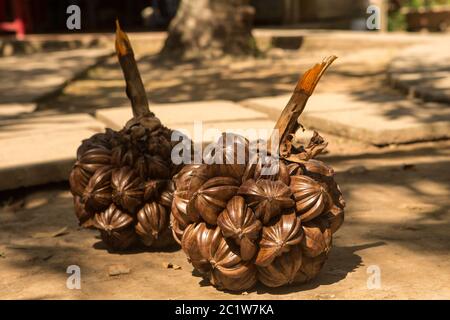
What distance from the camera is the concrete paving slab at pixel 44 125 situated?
18.1ft

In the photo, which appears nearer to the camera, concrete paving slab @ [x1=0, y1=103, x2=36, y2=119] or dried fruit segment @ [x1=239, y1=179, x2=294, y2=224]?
dried fruit segment @ [x1=239, y1=179, x2=294, y2=224]

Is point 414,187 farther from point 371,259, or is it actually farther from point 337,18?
point 337,18

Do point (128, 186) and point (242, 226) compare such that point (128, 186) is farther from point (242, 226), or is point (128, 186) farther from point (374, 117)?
point (374, 117)

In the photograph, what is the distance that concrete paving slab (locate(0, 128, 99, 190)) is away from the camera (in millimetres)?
4352

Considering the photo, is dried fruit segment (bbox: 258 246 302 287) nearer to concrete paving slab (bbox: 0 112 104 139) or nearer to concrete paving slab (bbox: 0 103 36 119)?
concrete paving slab (bbox: 0 112 104 139)

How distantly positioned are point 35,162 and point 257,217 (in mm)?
2078

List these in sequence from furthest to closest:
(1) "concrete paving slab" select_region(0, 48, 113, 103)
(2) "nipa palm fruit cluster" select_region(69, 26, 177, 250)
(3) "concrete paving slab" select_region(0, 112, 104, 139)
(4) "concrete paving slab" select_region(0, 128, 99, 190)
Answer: (1) "concrete paving slab" select_region(0, 48, 113, 103), (3) "concrete paving slab" select_region(0, 112, 104, 139), (4) "concrete paving slab" select_region(0, 128, 99, 190), (2) "nipa palm fruit cluster" select_region(69, 26, 177, 250)

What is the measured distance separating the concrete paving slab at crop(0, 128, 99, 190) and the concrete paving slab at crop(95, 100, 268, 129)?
2.17 ft

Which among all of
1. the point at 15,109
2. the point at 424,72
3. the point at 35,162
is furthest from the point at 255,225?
the point at 424,72

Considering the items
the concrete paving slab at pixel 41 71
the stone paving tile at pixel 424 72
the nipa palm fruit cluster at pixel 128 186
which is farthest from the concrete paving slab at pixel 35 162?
the stone paving tile at pixel 424 72

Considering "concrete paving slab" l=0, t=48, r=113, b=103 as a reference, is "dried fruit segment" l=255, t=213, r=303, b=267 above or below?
above

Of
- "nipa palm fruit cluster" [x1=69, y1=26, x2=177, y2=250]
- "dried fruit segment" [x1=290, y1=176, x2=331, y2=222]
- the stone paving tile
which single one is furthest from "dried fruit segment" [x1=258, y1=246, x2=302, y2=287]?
the stone paving tile

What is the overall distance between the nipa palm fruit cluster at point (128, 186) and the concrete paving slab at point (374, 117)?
2.25 metres

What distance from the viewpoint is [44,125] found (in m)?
5.91
